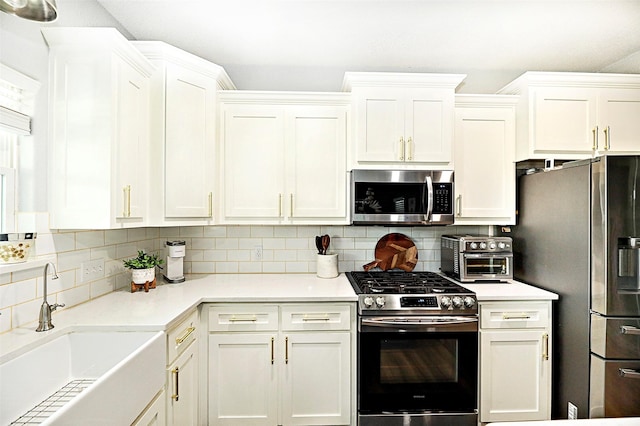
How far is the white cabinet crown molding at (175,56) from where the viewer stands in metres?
2.15

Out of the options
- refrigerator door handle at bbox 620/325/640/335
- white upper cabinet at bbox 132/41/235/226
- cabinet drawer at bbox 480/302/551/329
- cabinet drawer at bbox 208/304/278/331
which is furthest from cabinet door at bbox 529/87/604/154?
white upper cabinet at bbox 132/41/235/226

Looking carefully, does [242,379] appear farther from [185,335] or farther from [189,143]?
[189,143]

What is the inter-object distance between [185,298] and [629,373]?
2.55 meters

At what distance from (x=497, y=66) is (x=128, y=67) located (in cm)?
276

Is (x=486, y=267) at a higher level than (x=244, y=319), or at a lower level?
higher

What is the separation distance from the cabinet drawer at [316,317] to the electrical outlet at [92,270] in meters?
1.13

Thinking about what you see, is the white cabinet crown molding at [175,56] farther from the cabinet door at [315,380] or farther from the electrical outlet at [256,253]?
the cabinet door at [315,380]

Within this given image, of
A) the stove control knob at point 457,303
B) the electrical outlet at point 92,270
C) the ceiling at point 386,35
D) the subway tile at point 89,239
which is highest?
the ceiling at point 386,35

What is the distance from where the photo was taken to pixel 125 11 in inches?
84.7

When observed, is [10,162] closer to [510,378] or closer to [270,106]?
[270,106]

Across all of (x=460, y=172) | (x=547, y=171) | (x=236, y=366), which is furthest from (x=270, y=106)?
(x=547, y=171)

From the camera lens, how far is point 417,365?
2.17m

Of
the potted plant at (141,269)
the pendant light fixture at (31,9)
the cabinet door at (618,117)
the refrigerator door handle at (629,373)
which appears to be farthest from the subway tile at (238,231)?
the cabinet door at (618,117)

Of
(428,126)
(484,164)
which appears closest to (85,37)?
(428,126)
